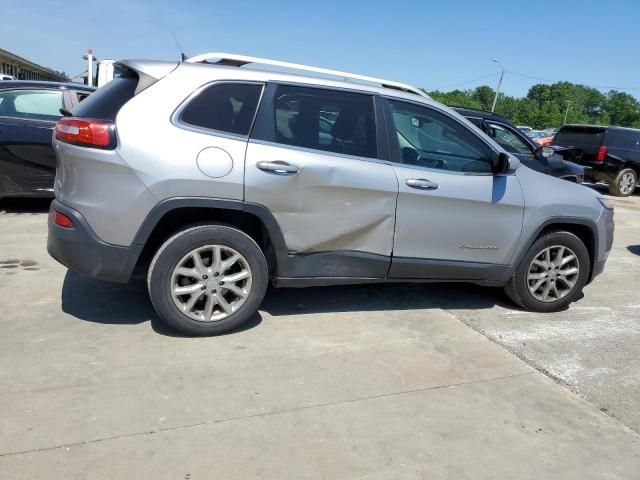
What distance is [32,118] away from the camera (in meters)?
7.03

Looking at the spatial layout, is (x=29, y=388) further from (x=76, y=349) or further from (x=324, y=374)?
(x=324, y=374)

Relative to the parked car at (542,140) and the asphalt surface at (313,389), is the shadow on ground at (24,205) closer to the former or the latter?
the asphalt surface at (313,389)

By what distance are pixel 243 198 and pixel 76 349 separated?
56.6 inches

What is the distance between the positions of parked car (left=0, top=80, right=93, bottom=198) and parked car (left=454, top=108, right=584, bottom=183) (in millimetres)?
6105

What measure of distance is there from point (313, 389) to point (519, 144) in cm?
727

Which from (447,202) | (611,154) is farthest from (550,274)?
(611,154)

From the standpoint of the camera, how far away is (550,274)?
485 cm

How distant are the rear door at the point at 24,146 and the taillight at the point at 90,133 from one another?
146 inches

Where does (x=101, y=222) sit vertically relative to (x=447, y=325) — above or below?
above

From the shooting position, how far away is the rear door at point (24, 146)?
269 inches

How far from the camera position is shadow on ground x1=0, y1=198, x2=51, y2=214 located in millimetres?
7475

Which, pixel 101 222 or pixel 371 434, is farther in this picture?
pixel 101 222

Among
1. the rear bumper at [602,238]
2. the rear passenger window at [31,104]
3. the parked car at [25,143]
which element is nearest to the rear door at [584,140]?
the rear bumper at [602,238]

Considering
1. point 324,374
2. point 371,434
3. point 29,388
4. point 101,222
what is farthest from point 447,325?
point 29,388
